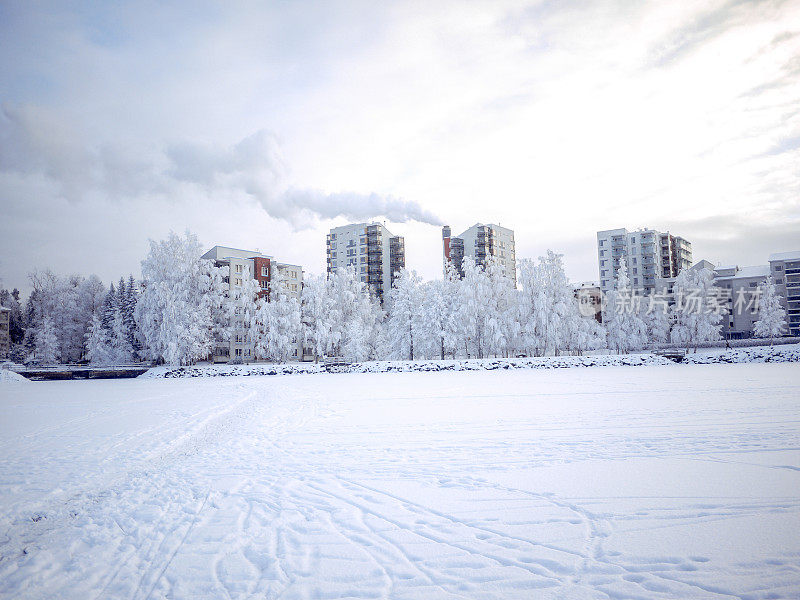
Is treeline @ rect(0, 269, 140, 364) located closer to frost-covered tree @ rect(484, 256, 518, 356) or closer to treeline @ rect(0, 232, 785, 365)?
treeline @ rect(0, 232, 785, 365)

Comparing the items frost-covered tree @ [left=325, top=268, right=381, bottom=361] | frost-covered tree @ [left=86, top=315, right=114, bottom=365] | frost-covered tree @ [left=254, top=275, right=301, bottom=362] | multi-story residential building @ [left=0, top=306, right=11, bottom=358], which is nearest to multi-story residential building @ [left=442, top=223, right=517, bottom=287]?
frost-covered tree @ [left=325, top=268, right=381, bottom=361]

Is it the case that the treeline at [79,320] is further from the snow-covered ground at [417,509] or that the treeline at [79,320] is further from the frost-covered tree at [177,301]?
the snow-covered ground at [417,509]

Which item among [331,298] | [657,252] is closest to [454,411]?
[331,298]

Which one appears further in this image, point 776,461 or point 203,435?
point 203,435

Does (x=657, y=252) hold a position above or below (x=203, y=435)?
above

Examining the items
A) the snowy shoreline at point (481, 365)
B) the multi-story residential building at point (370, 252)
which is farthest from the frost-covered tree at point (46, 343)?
the multi-story residential building at point (370, 252)

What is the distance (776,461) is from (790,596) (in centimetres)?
493

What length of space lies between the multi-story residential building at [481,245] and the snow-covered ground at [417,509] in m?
87.6

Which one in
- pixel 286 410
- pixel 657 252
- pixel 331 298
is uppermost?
pixel 657 252

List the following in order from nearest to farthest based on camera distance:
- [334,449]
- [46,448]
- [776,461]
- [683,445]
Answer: [776,461]
[683,445]
[334,449]
[46,448]

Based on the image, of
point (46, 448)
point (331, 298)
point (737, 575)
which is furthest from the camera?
point (331, 298)

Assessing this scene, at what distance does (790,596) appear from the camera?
3783 millimetres

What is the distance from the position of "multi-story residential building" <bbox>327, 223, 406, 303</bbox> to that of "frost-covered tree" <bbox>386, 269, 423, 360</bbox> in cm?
4309

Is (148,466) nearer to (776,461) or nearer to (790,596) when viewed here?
(790,596)
